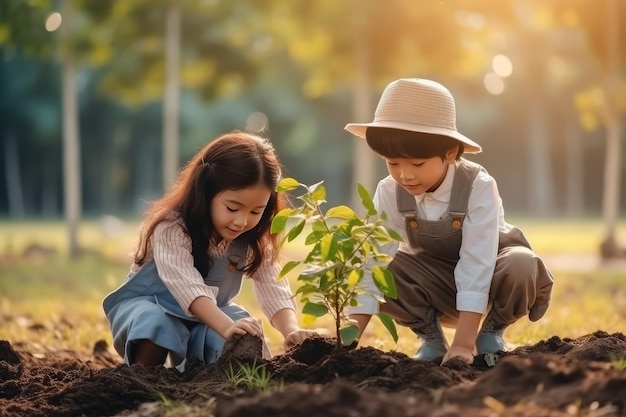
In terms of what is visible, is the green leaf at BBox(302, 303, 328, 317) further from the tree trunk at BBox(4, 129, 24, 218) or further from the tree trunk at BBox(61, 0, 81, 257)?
the tree trunk at BBox(4, 129, 24, 218)

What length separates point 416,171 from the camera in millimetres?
3740

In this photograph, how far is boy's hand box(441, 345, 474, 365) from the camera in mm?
3480

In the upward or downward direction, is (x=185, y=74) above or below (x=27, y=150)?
above

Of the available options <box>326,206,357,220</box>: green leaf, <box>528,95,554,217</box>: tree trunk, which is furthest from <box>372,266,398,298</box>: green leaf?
<box>528,95,554,217</box>: tree trunk

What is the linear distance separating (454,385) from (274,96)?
123 feet

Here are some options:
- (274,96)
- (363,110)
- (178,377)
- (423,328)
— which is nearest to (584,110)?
(363,110)

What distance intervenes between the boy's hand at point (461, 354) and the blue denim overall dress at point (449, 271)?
1.39 ft

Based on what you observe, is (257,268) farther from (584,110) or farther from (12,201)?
(12,201)

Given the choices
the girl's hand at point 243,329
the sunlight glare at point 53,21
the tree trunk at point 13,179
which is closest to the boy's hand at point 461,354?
the girl's hand at point 243,329

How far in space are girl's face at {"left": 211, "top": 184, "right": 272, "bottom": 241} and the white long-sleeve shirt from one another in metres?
0.51

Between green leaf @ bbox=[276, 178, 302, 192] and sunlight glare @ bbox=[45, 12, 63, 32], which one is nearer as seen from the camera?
green leaf @ bbox=[276, 178, 302, 192]

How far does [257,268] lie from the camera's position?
4.32 m

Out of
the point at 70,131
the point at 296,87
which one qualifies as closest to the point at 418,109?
the point at 70,131

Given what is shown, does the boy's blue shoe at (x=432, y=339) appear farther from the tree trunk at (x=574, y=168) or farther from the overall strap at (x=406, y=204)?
the tree trunk at (x=574, y=168)
